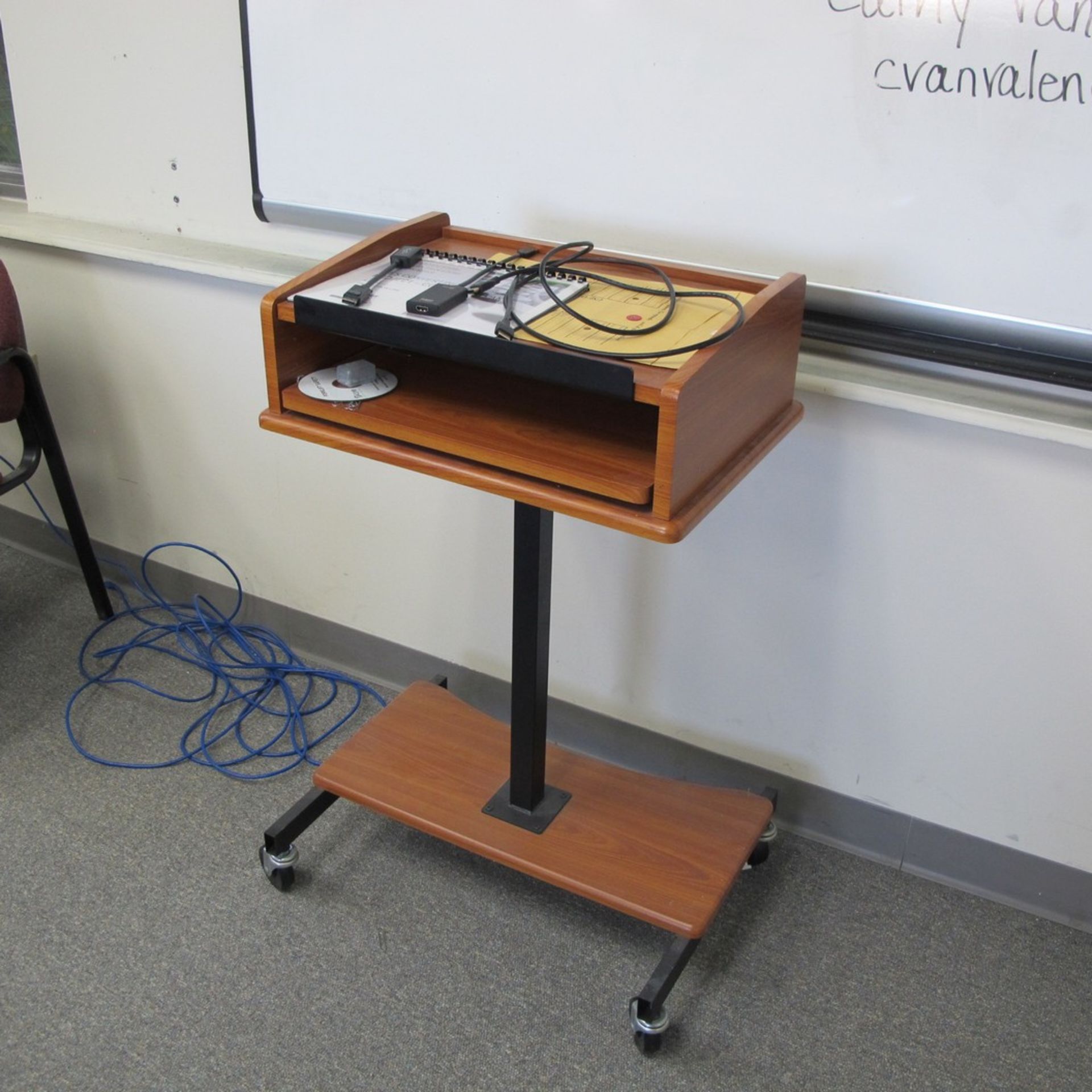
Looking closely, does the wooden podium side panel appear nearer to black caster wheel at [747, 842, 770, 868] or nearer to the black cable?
the black cable

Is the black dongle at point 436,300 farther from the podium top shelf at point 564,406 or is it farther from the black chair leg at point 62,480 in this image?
the black chair leg at point 62,480

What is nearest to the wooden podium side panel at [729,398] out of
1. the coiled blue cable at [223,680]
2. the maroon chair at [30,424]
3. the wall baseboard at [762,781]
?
the wall baseboard at [762,781]

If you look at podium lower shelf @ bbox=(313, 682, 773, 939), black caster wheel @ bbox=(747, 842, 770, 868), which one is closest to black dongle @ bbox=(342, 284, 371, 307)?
podium lower shelf @ bbox=(313, 682, 773, 939)

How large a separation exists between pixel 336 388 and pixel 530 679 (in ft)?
1.54

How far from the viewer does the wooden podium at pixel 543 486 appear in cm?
116

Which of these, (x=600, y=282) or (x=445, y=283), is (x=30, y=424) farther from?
(x=600, y=282)

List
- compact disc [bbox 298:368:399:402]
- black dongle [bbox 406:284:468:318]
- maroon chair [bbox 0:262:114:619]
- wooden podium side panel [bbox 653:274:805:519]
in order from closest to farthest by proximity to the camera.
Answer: wooden podium side panel [bbox 653:274:805:519] → black dongle [bbox 406:284:468:318] → compact disc [bbox 298:368:399:402] → maroon chair [bbox 0:262:114:619]

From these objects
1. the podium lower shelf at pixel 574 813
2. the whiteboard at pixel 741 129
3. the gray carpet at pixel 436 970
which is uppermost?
the whiteboard at pixel 741 129

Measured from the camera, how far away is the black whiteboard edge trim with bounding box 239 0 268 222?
5.62ft

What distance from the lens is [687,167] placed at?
1464 millimetres

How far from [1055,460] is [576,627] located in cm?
77

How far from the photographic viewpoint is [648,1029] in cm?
144

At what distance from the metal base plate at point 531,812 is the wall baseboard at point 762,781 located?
0.85 ft

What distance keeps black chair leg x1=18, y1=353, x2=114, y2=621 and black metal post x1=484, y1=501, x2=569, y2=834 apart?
1.00 m
